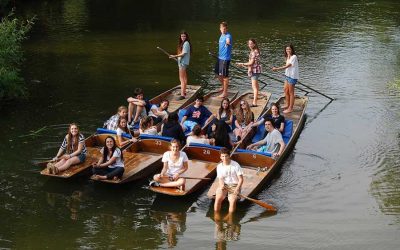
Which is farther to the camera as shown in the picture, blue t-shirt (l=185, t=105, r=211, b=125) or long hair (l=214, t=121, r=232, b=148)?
blue t-shirt (l=185, t=105, r=211, b=125)

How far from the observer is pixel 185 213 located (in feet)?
36.0

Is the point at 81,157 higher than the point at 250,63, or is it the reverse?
the point at 250,63

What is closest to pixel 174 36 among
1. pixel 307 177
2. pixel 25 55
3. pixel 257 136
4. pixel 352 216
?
pixel 25 55

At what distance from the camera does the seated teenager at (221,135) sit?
13.0 metres

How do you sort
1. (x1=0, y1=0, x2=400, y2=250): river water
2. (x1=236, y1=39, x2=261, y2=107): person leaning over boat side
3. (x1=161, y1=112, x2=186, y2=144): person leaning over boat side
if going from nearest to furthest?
(x1=0, y1=0, x2=400, y2=250): river water, (x1=161, y1=112, x2=186, y2=144): person leaning over boat side, (x1=236, y1=39, x2=261, y2=107): person leaning over boat side

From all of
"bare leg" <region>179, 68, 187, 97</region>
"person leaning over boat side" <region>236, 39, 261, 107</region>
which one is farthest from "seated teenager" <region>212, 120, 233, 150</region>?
"bare leg" <region>179, 68, 187, 97</region>

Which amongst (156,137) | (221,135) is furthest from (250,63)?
(156,137)

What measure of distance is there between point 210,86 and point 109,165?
7480 millimetres

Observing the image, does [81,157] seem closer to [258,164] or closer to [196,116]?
[196,116]

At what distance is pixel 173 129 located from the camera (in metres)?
13.2

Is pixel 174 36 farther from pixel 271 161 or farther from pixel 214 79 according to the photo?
pixel 271 161

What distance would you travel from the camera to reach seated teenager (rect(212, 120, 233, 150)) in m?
13.0

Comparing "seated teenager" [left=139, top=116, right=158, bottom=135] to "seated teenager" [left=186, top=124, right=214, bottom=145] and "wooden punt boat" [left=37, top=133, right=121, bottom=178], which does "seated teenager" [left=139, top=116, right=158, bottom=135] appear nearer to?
"wooden punt boat" [left=37, top=133, right=121, bottom=178]

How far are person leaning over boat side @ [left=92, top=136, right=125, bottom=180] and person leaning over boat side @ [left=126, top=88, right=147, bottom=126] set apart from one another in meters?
2.80
